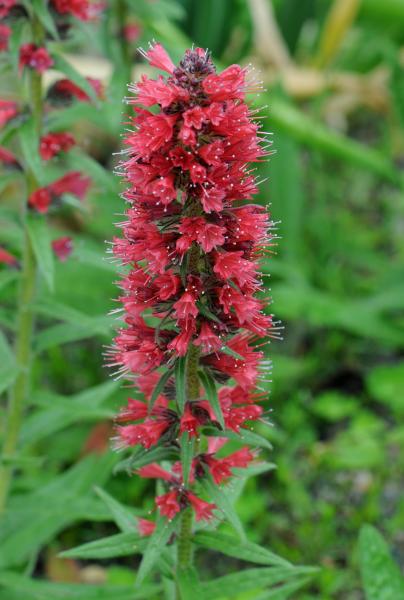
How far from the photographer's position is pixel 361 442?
417cm

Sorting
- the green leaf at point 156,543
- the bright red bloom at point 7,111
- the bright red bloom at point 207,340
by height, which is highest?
the bright red bloom at point 7,111

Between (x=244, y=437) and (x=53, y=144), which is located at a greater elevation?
(x=53, y=144)

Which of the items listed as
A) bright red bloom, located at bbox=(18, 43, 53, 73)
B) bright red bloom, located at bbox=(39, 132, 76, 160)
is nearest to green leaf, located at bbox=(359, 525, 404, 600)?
bright red bloom, located at bbox=(39, 132, 76, 160)

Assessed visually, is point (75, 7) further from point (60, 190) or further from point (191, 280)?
point (191, 280)

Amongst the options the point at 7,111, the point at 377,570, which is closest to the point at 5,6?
the point at 7,111

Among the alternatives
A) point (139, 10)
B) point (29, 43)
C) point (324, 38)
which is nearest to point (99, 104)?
point (29, 43)

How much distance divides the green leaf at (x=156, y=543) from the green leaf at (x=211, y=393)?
0.35 m

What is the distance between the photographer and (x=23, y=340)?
9.96 feet

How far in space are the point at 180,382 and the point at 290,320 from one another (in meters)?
3.47

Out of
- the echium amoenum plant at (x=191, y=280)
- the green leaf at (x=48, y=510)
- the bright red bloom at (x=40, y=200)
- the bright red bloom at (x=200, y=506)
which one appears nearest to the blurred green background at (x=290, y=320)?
the green leaf at (x=48, y=510)

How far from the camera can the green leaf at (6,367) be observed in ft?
9.16

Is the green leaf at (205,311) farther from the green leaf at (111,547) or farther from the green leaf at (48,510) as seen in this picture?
the green leaf at (48,510)

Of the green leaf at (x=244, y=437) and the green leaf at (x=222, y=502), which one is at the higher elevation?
the green leaf at (x=244, y=437)

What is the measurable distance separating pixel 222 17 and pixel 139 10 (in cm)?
263
